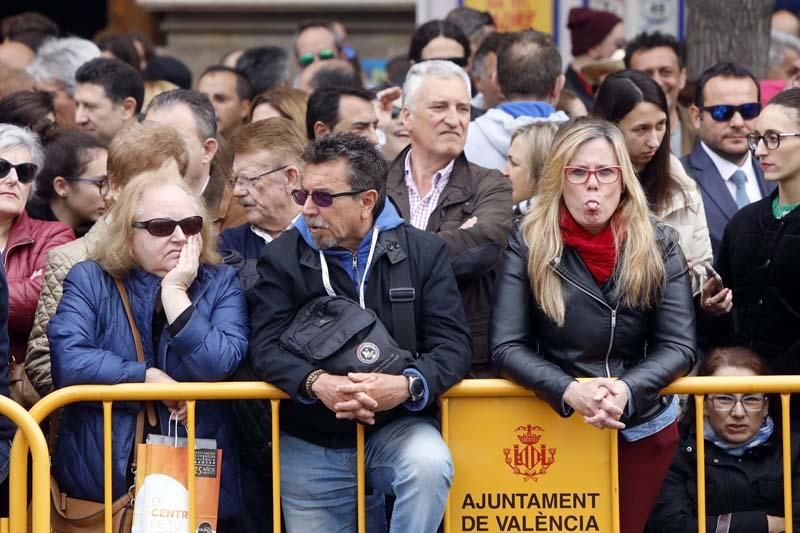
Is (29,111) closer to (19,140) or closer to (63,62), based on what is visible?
A: (19,140)

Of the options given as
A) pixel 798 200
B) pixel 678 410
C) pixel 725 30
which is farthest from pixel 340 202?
pixel 725 30

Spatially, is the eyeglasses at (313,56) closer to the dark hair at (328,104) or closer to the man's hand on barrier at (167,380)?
the dark hair at (328,104)

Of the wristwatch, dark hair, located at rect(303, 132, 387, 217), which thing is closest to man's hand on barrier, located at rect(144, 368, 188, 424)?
the wristwatch

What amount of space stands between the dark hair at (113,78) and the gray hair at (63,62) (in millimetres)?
905

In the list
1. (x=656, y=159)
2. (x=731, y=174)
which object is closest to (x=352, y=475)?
(x=656, y=159)

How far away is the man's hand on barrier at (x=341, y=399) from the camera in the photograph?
5.07 meters

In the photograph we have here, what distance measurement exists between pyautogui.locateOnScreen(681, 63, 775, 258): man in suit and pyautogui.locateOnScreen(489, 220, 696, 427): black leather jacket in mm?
1756

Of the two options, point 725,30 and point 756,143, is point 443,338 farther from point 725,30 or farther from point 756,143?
point 725,30

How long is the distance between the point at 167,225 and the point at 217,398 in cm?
70

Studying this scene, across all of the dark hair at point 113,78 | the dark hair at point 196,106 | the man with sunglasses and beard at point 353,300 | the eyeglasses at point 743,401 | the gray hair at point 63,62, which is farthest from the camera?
the gray hair at point 63,62

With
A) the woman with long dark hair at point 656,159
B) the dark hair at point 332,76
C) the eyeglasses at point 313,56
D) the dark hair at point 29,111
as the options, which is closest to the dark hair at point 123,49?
the eyeglasses at point 313,56

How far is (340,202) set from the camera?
17.5 feet

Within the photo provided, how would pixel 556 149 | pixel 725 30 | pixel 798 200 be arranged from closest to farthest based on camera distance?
pixel 556 149, pixel 798 200, pixel 725 30

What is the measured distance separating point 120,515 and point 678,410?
2211 mm
